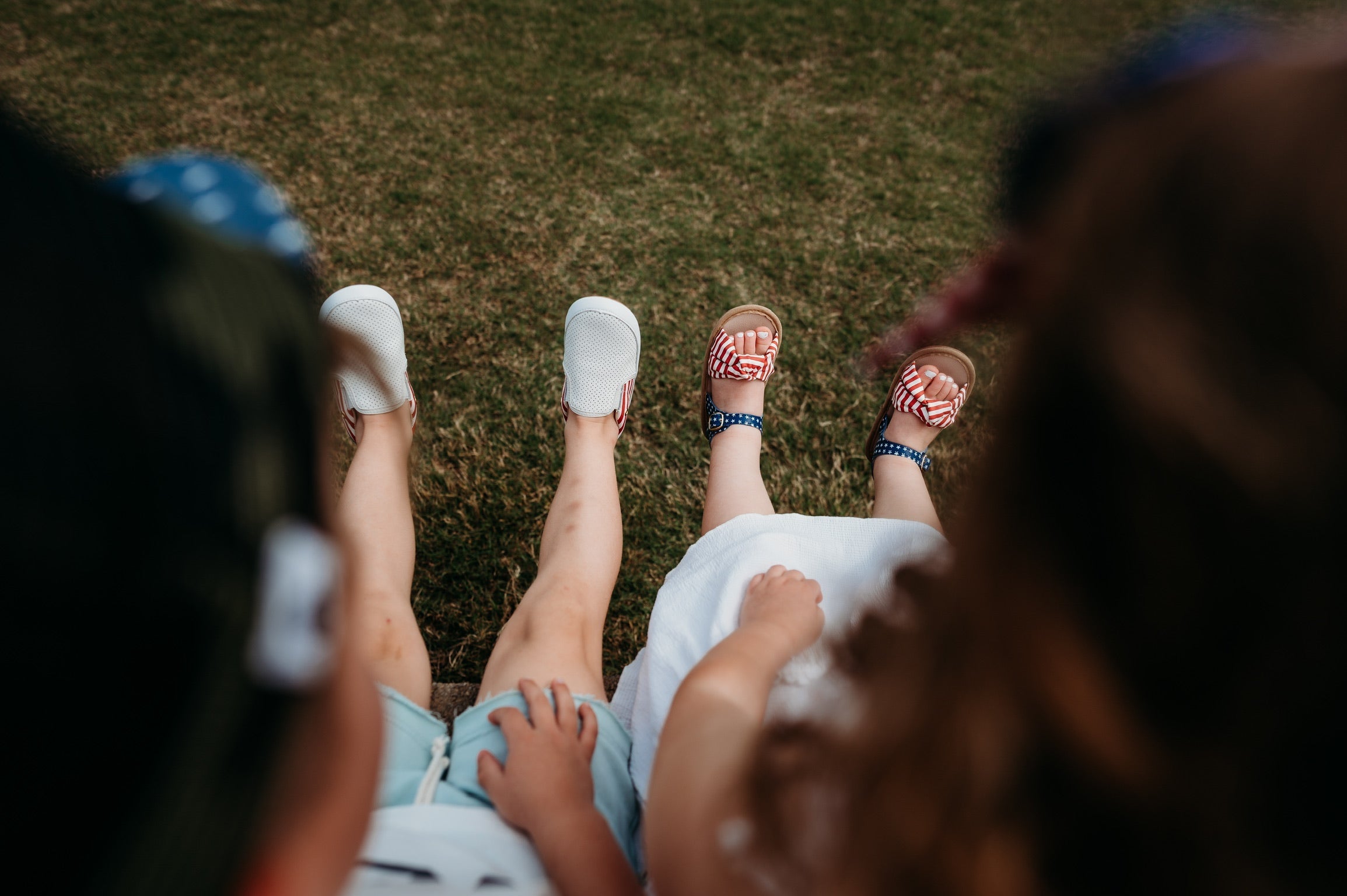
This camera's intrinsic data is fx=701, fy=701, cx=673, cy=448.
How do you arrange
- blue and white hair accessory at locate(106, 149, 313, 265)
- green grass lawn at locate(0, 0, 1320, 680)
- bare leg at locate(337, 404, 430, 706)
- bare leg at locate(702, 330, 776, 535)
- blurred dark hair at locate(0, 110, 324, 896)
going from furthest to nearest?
green grass lawn at locate(0, 0, 1320, 680), bare leg at locate(702, 330, 776, 535), blue and white hair accessory at locate(106, 149, 313, 265), bare leg at locate(337, 404, 430, 706), blurred dark hair at locate(0, 110, 324, 896)

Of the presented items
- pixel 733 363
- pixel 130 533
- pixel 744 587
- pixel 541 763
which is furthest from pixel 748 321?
pixel 130 533

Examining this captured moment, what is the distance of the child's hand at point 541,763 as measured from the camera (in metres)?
1.08

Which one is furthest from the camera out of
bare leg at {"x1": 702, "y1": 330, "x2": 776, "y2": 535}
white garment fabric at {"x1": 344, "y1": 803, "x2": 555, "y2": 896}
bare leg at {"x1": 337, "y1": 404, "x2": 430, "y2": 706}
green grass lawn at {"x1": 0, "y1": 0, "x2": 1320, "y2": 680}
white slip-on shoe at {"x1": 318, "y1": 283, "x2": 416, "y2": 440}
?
green grass lawn at {"x1": 0, "y1": 0, "x2": 1320, "y2": 680}

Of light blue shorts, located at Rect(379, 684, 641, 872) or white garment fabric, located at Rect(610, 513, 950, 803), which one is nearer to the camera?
light blue shorts, located at Rect(379, 684, 641, 872)

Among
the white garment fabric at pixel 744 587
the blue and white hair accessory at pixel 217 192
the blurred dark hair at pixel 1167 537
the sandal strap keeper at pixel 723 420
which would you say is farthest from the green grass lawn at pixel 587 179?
the blurred dark hair at pixel 1167 537

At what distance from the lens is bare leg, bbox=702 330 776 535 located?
1.71 metres

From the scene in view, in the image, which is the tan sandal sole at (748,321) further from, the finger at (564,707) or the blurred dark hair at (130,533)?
the blurred dark hair at (130,533)

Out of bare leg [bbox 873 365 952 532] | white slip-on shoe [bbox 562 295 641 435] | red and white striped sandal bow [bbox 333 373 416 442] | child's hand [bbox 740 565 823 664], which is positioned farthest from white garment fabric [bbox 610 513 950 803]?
red and white striped sandal bow [bbox 333 373 416 442]

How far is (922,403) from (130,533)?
199 centimetres

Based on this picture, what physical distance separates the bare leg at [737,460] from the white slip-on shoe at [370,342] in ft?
2.88

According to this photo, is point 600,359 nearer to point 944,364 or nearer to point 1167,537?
point 944,364

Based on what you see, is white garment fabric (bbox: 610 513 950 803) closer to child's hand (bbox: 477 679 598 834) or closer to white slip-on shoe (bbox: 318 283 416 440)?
child's hand (bbox: 477 679 598 834)

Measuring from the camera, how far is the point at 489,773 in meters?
1.14

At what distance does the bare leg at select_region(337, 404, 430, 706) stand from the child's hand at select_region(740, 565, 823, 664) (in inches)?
25.8
